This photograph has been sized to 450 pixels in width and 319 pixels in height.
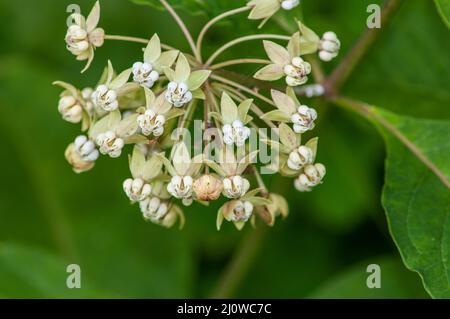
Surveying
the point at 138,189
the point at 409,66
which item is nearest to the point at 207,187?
the point at 138,189

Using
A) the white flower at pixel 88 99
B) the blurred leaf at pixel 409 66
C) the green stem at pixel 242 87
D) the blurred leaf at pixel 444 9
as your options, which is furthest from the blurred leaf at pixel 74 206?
the blurred leaf at pixel 444 9

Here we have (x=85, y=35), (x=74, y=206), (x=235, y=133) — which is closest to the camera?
(x=235, y=133)

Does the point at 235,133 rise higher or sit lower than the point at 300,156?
higher

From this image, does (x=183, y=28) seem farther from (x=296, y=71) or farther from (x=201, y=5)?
(x=296, y=71)

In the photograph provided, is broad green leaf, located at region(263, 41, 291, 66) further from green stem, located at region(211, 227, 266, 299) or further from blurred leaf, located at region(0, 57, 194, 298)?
blurred leaf, located at region(0, 57, 194, 298)

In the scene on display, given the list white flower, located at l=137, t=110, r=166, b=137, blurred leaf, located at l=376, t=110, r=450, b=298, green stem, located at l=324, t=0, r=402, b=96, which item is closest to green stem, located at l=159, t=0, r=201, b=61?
white flower, located at l=137, t=110, r=166, b=137

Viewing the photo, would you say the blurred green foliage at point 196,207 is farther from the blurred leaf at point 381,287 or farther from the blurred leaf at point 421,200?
the blurred leaf at point 421,200
